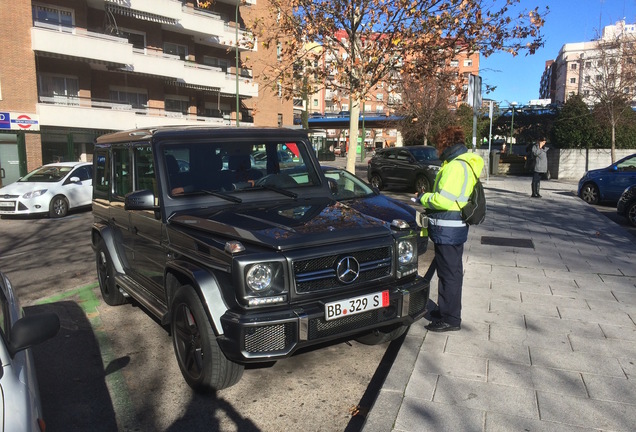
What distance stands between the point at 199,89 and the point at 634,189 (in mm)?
30313

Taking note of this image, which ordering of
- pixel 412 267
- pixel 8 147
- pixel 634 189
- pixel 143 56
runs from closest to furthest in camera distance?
pixel 412 267 < pixel 634 189 < pixel 8 147 < pixel 143 56

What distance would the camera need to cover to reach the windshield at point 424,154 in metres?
17.4

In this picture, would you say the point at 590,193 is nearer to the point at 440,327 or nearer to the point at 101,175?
the point at 440,327

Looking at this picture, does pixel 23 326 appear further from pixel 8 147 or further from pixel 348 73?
pixel 8 147

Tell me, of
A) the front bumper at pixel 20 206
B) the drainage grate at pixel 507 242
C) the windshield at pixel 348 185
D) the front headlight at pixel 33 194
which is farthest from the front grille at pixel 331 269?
the front headlight at pixel 33 194

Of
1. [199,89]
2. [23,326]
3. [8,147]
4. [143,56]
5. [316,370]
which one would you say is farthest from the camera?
[199,89]

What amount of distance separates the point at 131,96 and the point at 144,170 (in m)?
29.8

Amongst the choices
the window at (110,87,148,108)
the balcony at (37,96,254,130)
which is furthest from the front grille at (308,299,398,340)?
the window at (110,87,148,108)

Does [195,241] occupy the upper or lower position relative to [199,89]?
lower

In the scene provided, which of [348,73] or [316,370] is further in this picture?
[348,73]

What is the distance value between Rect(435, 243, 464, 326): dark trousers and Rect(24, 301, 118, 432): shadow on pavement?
2928mm

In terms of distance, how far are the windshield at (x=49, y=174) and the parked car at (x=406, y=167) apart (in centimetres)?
988

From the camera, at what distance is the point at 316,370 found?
4086 mm

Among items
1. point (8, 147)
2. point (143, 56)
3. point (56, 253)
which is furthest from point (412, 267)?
point (143, 56)
